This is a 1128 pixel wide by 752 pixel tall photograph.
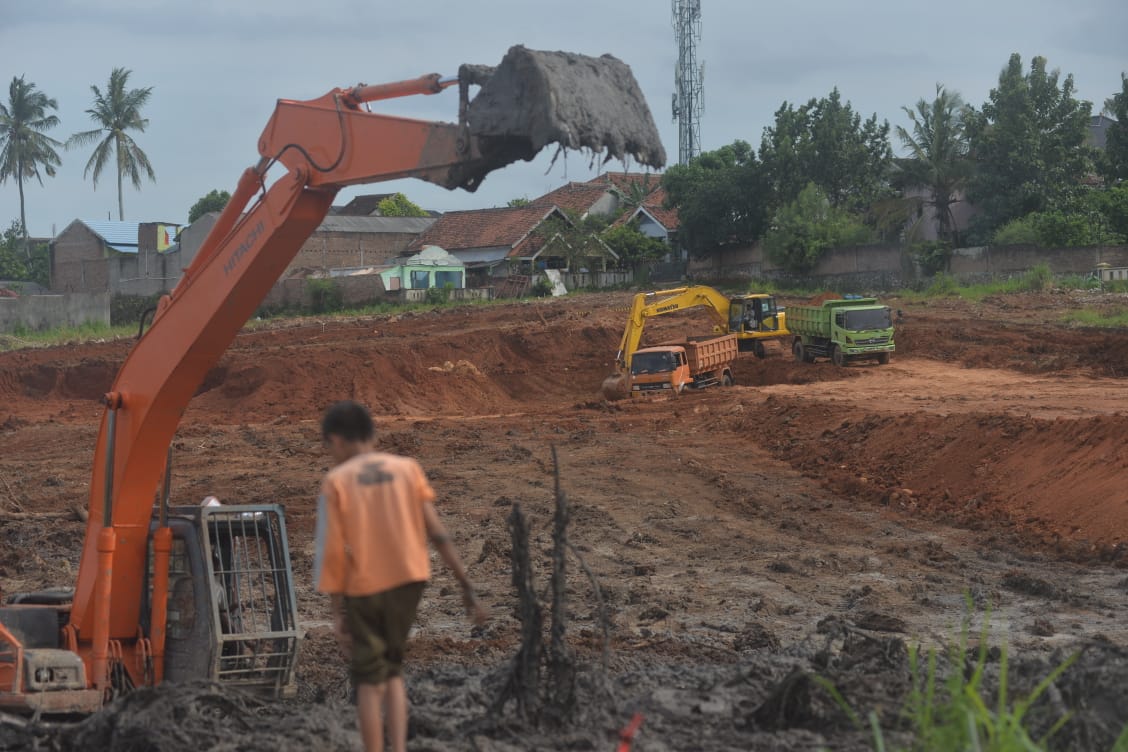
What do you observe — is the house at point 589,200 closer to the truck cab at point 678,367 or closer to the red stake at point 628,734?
the truck cab at point 678,367

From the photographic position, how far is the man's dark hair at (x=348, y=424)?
5.18 meters

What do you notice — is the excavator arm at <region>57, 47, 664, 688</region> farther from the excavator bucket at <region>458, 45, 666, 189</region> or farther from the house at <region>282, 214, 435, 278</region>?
the house at <region>282, 214, 435, 278</region>

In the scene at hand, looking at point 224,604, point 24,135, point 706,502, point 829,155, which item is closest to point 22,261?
point 24,135

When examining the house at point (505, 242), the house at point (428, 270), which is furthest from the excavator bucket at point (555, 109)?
the house at point (505, 242)

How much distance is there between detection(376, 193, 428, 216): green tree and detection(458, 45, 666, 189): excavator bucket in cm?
7552

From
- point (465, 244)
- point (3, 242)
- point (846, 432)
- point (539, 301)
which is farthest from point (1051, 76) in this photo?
point (3, 242)

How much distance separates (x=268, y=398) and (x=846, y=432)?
15.9m

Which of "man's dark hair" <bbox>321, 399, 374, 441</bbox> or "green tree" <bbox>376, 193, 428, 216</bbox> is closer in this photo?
"man's dark hair" <bbox>321, 399, 374, 441</bbox>

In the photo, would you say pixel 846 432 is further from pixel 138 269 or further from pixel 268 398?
pixel 138 269

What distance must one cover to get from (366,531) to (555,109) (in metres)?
2.17

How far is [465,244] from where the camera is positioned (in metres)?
63.3

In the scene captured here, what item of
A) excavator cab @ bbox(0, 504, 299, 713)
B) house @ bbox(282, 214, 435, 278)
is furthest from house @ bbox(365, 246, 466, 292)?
excavator cab @ bbox(0, 504, 299, 713)

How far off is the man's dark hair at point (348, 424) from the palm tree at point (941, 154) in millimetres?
50681

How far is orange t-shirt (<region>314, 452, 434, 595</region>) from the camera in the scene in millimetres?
4961
